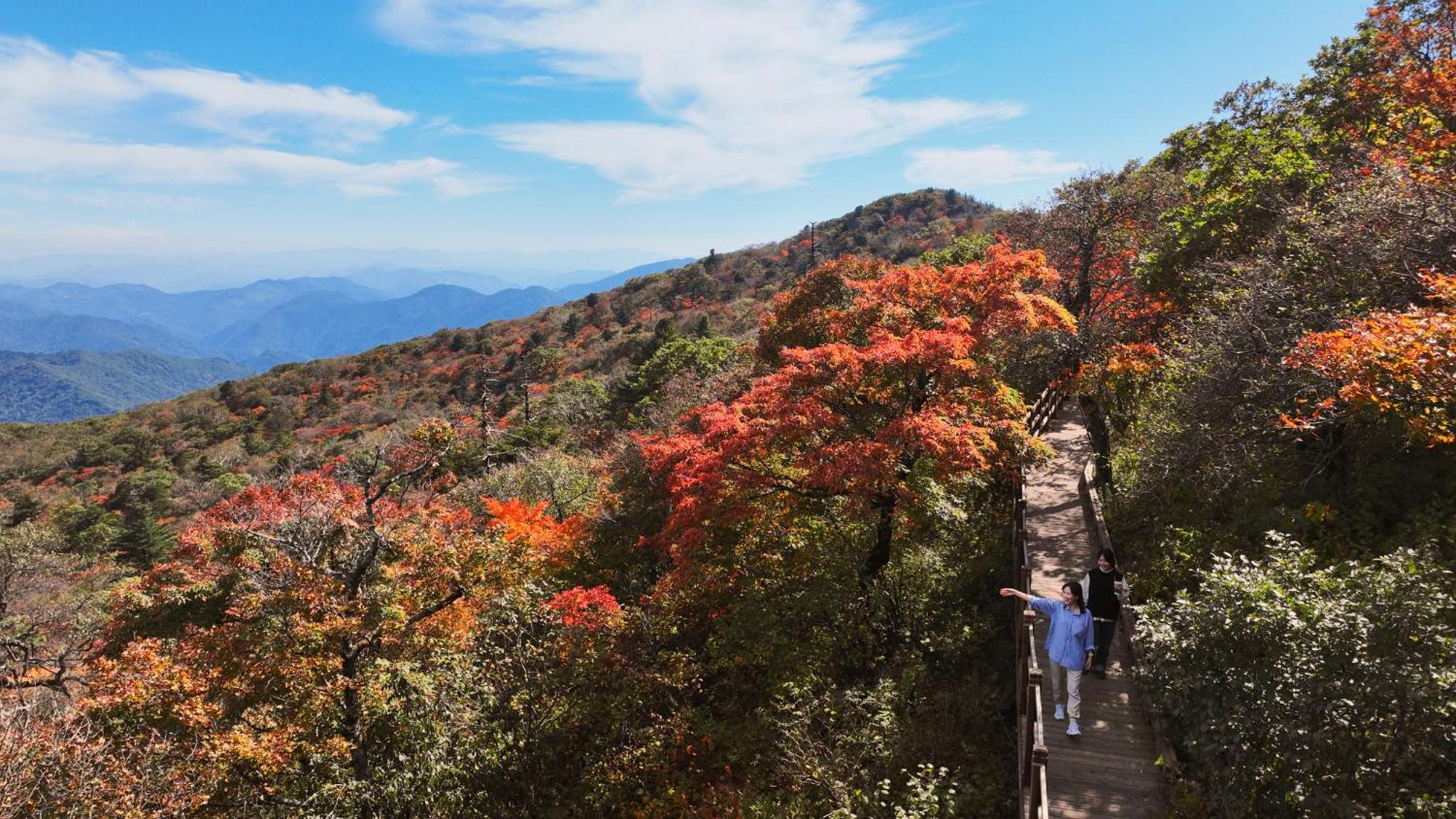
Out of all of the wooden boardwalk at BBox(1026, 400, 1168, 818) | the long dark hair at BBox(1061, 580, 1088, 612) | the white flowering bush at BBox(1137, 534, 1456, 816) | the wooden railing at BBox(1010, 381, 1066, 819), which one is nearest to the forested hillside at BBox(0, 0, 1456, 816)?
the white flowering bush at BBox(1137, 534, 1456, 816)

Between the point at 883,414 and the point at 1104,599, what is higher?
the point at 883,414

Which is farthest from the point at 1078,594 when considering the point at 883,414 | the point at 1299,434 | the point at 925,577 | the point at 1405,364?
the point at 883,414

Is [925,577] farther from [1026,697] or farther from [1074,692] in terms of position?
[1074,692]

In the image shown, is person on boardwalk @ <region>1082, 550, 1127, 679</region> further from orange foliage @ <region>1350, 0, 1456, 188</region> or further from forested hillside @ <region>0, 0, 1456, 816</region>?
orange foliage @ <region>1350, 0, 1456, 188</region>

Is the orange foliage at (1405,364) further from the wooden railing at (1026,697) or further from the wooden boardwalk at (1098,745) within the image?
the wooden railing at (1026,697)

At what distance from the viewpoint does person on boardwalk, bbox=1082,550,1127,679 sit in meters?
8.94

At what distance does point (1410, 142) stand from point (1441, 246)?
4.89m

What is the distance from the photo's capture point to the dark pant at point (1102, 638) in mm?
9172

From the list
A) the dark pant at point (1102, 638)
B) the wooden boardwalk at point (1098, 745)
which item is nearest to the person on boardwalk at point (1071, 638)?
the wooden boardwalk at point (1098, 745)

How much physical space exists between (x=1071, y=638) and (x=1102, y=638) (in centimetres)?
110

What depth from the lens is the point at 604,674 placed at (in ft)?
48.2

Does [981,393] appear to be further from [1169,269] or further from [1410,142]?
[1410,142]

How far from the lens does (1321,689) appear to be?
6.17 m

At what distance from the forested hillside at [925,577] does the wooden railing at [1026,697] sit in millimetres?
844
